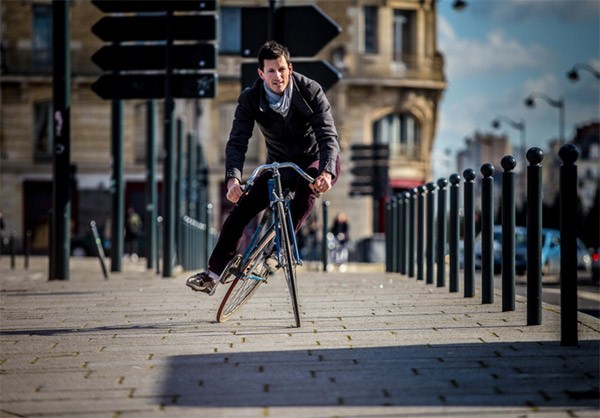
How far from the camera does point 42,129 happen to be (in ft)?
169

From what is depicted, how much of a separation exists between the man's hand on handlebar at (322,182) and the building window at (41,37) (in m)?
44.5

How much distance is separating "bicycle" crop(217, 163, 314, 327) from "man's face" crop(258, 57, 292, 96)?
51 centimetres

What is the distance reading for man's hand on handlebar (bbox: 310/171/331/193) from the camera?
7.99 m

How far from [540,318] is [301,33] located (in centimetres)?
750

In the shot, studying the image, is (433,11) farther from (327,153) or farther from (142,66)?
(327,153)

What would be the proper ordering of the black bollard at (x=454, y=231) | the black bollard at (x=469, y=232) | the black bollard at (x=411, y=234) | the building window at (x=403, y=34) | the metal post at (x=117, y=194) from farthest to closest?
1. the building window at (x=403, y=34)
2. the metal post at (x=117, y=194)
3. the black bollard at (x=411, y=234)
4. the black bollard at (x=454, y=231)
5. the black bollard at (x=469, y=232)

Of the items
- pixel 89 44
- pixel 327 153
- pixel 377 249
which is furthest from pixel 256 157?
pixel 327 153

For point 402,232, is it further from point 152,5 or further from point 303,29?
point 152,5

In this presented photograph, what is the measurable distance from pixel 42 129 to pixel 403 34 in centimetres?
1562

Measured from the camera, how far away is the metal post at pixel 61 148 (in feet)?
51.9

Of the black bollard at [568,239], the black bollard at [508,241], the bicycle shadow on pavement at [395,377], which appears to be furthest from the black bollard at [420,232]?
the bicycle shadow on pavement at [395,377]

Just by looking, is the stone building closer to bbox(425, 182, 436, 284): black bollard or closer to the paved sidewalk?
bbox(425, 182, 436, 284): black bollard

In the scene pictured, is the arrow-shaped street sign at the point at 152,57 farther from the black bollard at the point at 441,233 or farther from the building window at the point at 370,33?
the building window at the point at 370,33

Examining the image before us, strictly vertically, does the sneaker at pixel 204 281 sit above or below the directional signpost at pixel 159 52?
below
